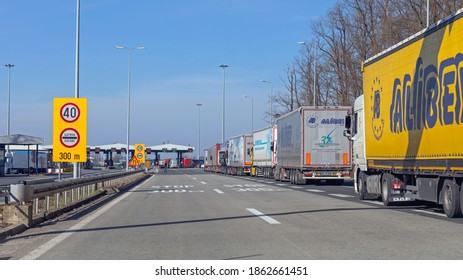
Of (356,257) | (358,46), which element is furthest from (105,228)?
(358,46)

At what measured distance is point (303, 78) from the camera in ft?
243

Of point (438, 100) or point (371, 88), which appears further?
point (371, 88)

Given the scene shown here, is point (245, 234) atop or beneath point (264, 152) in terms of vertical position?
beneath

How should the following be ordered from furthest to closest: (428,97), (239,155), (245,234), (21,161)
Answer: (21,161), (239,155), (428,97), (245,234)

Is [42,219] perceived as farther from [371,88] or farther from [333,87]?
[333,87]

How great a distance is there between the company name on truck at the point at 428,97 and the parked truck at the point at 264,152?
30.2m

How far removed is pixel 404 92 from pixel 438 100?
8.66ft

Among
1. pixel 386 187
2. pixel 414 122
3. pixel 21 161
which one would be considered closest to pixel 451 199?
pixel 414 122

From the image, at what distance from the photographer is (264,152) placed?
5431cm

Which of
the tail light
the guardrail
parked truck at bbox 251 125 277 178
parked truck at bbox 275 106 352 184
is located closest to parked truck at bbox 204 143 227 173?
parked truck at bbox 251 125 277 178

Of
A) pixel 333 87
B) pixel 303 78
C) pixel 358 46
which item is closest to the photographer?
pixel 358 46

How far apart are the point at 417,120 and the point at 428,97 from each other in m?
0.97

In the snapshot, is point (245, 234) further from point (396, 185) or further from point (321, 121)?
point (321, 121)
